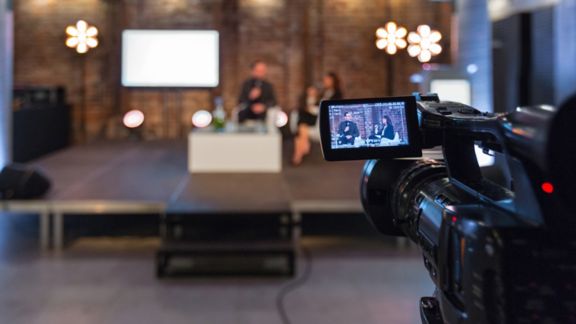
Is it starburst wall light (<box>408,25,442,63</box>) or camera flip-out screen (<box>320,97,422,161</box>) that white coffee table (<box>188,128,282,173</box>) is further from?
camera flip-out screen (<box>320,97,422,161</box>)

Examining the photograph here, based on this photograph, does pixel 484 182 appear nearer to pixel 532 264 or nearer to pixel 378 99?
pixel 378 99

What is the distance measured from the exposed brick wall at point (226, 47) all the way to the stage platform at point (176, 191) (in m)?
3.97

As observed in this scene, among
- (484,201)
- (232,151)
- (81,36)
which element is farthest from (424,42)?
(484,201)

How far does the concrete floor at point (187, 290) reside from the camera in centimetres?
374

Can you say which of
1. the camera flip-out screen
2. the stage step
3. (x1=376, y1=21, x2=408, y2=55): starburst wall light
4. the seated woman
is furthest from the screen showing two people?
(x1=376, y1=21, x2=408, y2=55): starburst wall light

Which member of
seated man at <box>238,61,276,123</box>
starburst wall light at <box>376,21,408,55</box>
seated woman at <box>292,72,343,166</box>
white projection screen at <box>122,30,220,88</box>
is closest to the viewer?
seated woman at <box>292,72,343,166</box>

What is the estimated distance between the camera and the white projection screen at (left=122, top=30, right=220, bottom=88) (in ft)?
36.6

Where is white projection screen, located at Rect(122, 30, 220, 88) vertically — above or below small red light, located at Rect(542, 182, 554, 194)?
above

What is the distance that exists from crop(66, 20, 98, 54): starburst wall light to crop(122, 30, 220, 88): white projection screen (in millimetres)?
672

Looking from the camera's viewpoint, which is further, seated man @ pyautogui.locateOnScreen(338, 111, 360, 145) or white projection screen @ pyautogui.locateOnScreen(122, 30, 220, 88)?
white projection screen @ pyautogui.locateOnScreen(122, 30, 220, 88)

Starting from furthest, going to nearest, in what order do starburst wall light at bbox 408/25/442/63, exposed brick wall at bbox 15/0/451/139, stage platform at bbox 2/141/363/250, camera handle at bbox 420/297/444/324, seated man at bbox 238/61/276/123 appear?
exposed brick wall at bbox 15/0/451/139
starburst wall light at bbox 408/25/442/63
seated man at bbox 238/61/276/123
stage platform at bbox 2/141/363/250
camera handle at bbox 420/297/444/324

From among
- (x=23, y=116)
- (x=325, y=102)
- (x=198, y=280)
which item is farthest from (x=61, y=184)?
(x=325, y=102)

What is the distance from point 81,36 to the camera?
11375mm

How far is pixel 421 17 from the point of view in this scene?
1173 centimetres
